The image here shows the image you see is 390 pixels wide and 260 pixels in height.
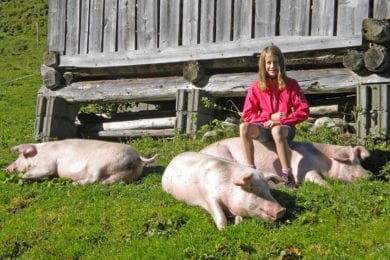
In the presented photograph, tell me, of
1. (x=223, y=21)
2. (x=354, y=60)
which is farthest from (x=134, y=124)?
(x=354, y=60)

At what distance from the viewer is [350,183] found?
25.8 feet

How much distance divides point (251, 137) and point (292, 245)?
246 centimetres

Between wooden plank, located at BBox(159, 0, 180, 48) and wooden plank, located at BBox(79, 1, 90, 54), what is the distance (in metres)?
1.76

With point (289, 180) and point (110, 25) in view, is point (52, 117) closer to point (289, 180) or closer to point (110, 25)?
point (110, 25)

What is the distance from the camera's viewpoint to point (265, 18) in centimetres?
1117

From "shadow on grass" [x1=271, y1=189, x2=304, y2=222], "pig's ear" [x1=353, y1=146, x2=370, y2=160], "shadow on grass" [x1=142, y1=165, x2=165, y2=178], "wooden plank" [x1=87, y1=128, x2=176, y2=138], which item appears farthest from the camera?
"wooden plank" [x1=87, y1=128, x2=176, y2=138]

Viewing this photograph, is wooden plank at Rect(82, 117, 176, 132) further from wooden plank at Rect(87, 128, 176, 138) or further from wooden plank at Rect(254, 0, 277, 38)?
wooden plank at Rect(254, 0, 277, 38)

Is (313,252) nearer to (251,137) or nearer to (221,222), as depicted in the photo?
(221,222)

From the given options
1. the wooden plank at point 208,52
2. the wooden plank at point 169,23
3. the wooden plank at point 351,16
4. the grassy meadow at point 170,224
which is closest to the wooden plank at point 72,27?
the wooden plank at point 208,52

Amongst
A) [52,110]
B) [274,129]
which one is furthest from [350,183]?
[52,110]

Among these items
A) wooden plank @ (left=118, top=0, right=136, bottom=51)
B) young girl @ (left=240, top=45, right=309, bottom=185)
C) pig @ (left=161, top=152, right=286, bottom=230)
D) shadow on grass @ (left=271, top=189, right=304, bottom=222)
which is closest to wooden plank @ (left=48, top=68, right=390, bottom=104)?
wooden plank @ (left=118, top=0, right=136, bottom=51)

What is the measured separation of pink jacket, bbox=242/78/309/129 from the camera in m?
8.12

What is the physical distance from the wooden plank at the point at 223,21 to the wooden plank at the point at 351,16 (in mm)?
2004

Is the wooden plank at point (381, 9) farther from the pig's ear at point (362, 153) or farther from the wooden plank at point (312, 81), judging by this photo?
the pig's ear at point (362, 153)
